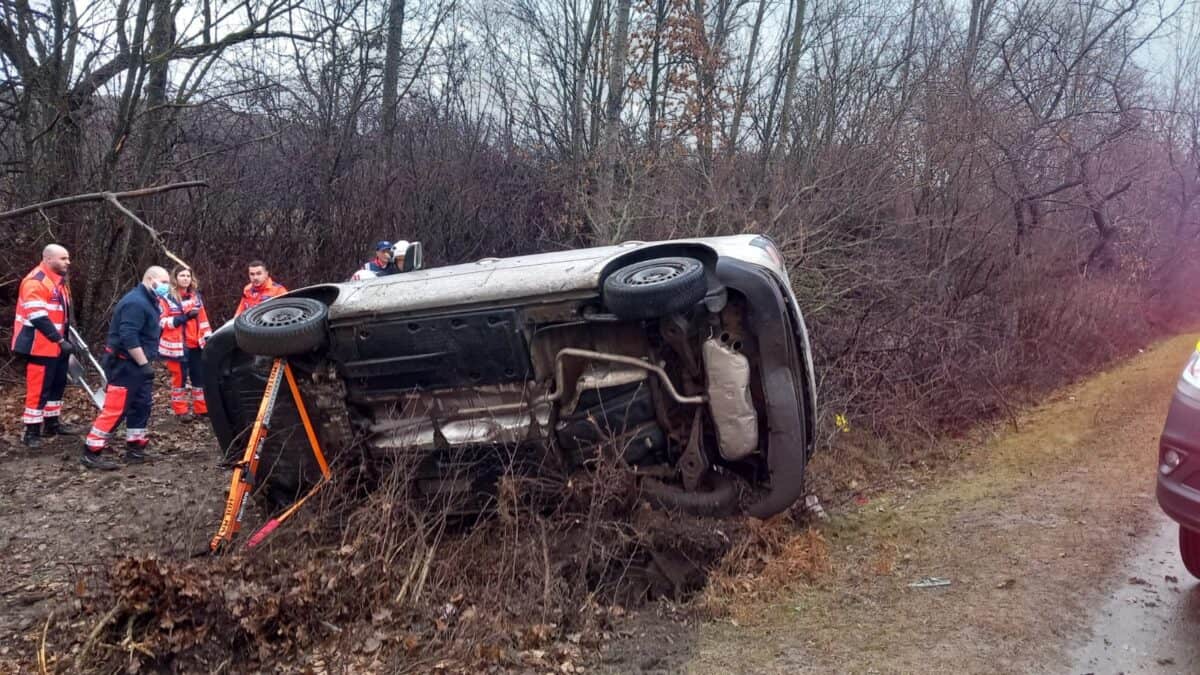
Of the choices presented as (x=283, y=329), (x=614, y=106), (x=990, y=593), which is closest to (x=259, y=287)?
(x=283, y=329)

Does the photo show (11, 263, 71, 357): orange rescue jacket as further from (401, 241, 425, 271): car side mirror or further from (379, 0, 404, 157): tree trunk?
(379, 0, 404, 157): tree trunk

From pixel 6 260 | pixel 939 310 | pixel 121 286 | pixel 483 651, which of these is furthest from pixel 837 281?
pixel 6 260

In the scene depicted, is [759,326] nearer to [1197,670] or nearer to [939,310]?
[1197,670]

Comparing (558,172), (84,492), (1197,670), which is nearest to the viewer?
(1197,670)

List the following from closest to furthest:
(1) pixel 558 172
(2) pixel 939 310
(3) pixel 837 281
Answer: (3) pixel 837 281 → (2) pixel 939 310 → (1) pixel 558 172

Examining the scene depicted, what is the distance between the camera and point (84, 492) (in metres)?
5.52

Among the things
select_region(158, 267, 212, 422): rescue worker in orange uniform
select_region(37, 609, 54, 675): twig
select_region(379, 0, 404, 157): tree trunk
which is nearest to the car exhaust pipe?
select_region(37, 609, 54, 675): twig

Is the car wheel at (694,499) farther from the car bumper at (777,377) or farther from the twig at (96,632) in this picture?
the twig at (96,632)

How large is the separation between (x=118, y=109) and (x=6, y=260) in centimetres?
196

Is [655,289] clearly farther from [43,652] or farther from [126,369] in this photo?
[126,369]

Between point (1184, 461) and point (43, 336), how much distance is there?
23.6 ft

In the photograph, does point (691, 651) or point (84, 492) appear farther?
point (84, 492)

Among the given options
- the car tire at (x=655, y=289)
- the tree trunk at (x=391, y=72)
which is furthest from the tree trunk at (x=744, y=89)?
the car tire at (x=655, y=289)

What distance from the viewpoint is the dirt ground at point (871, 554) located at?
11.1ft
